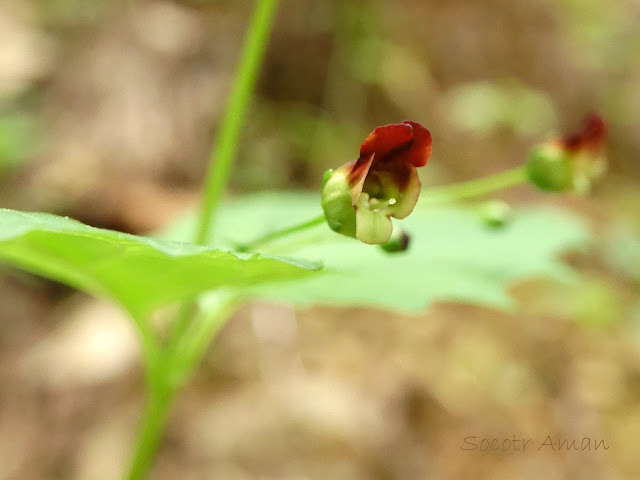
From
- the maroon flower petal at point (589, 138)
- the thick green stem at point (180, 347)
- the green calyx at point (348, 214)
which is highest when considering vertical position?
the maroon flower petal at point (589, 138)

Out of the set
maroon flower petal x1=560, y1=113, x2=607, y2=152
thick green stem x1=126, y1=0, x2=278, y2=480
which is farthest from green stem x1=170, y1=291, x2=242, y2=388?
maroon flower petal x1=560, y1=113, x2=607, y2=152

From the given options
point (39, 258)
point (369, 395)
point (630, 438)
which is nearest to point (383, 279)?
point (39, 258)

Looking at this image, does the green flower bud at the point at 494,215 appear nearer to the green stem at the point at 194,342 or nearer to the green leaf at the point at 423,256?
the green leaf at the point at 423,256

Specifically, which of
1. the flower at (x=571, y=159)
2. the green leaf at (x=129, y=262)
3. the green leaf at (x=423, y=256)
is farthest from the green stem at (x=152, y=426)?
the flower at (x=571, y=159)

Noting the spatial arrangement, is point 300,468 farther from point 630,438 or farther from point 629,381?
point 629,381

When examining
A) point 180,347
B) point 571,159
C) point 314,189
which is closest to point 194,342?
point 180,347

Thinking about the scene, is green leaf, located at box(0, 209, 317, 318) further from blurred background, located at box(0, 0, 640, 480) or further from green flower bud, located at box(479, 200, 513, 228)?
blurred background, located at box(0, 0, 640, 480)
